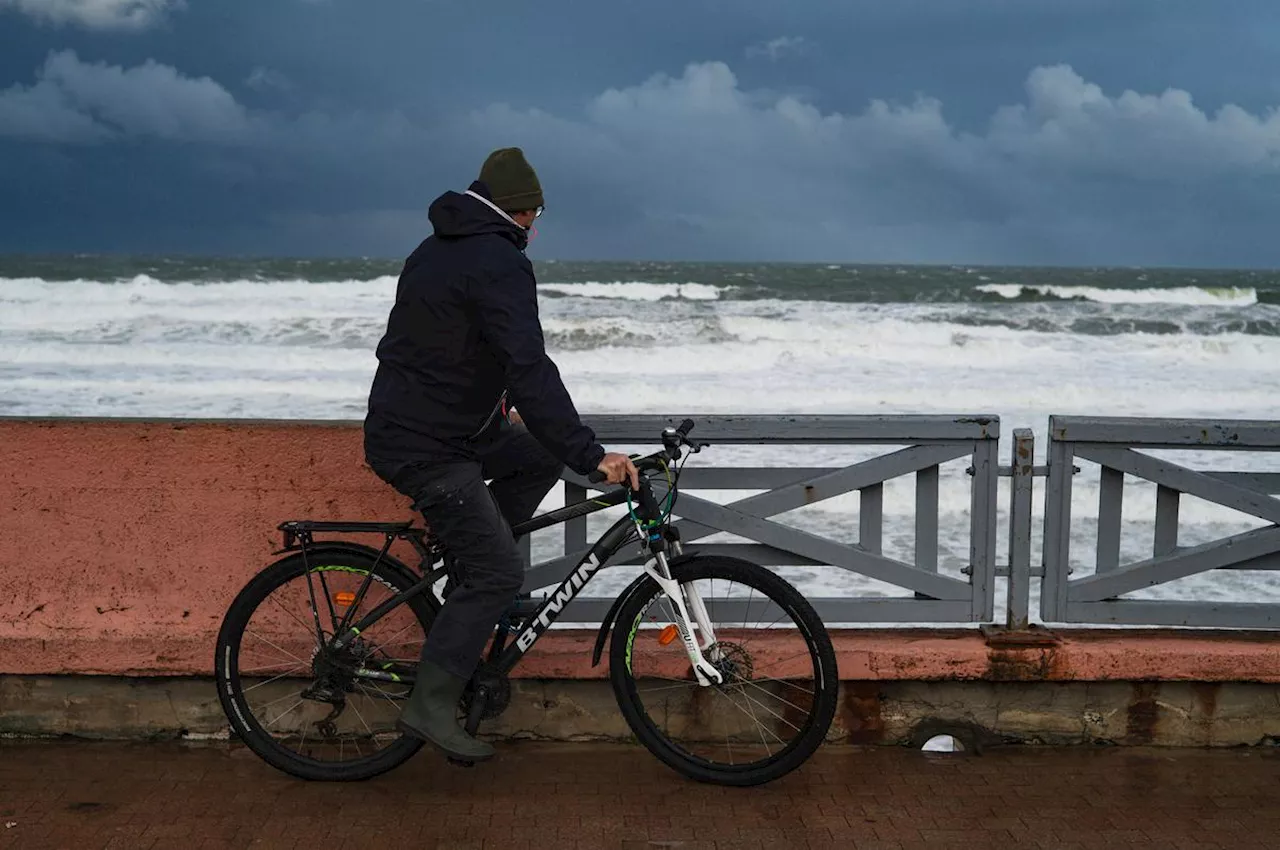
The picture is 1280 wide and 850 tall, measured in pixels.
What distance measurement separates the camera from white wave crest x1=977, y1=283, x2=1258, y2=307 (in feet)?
158

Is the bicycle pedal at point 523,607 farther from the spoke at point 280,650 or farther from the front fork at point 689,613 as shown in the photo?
the spoke at point 280,650

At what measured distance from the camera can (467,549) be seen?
3.84 m

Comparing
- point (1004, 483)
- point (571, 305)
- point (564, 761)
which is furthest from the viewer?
point (571, 305)

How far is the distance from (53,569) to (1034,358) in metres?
24.3

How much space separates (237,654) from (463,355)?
136cm

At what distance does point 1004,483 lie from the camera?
6.56 m

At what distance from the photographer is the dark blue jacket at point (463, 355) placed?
11.8 feet

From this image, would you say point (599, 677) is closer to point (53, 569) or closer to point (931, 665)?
point (931, 665)

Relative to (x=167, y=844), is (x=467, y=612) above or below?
above

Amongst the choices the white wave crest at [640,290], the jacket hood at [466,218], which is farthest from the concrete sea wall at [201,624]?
the white wave crest at [640,290]

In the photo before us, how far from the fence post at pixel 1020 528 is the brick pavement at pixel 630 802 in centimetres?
49

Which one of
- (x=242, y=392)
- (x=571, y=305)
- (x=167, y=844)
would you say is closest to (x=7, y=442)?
(x=167, y=844)

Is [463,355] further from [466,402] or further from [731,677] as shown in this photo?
[731,677]

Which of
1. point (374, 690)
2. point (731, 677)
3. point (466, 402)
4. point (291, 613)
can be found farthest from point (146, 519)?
point (731, 677)
